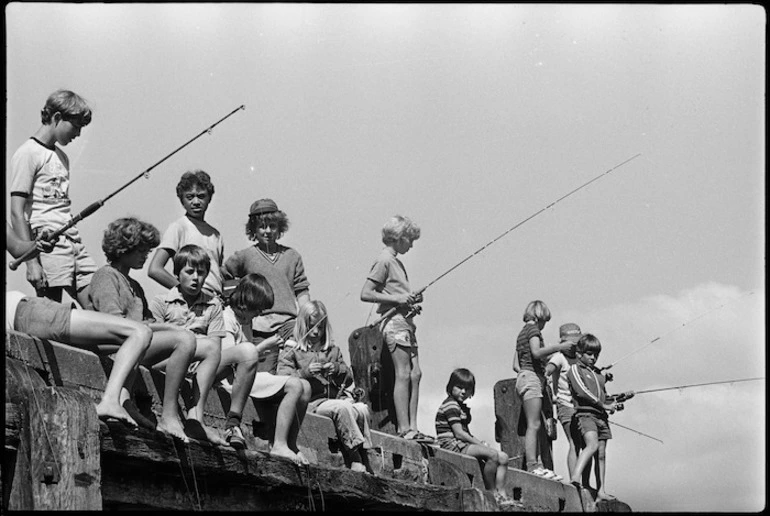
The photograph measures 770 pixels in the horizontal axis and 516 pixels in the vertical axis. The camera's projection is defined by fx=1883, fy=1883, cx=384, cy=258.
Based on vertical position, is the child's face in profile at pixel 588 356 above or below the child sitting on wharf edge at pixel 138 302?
above

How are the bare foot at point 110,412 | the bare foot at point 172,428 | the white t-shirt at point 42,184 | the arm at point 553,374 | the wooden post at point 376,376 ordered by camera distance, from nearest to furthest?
the bare foot at point 110,412 < the bare foot at point 172,428 < the white t-shirt at point 42,184 < the wooden post at point 376,376 < the arm at point 553,374

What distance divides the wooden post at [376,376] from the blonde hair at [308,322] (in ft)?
6.71

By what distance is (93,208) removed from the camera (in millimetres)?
11078

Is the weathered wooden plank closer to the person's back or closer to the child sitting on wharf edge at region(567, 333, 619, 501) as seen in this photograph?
the person's back

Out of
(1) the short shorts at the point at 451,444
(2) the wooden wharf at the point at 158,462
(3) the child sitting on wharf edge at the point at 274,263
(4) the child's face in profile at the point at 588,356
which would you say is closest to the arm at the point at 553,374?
(4) the child's face in profile at the point at 588,356

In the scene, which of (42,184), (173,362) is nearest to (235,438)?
(173,362)

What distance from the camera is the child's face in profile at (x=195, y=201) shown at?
42.7ft

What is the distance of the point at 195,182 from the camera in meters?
13.1

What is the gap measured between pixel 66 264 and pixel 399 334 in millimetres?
4170

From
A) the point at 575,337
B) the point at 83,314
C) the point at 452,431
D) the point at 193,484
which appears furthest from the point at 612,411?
the point at 83,314

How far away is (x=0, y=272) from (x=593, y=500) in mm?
7266

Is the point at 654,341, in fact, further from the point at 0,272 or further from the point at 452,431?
the point at 0,272

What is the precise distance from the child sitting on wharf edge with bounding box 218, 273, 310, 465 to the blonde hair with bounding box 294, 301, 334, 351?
0.31 meters

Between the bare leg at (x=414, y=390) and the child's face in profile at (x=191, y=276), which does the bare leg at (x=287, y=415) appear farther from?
the bare leg at (x=414, y=390)
